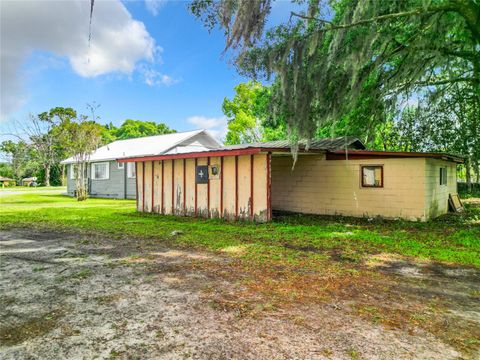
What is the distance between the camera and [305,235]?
777 cm

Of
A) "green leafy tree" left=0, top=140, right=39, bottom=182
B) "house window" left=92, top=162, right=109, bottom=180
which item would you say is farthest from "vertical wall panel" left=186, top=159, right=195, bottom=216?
"green leafy tree" left=0, top=140, right=39, bottom=182

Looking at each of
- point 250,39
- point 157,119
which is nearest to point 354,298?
point 250,39

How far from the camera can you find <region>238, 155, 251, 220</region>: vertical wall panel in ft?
33.3

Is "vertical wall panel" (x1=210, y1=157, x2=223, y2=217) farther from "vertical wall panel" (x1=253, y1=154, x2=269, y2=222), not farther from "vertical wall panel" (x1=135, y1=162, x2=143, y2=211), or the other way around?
"vertical wall panel" (x1=135, y1=162, x2=143, y2=211)

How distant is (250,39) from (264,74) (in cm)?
143

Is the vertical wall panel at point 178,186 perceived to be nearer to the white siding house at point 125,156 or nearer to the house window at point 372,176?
the house window at point 372,176

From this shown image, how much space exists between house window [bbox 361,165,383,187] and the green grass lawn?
1.31m

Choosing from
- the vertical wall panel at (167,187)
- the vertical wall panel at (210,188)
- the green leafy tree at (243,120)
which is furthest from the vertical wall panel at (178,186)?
the green leafy tree at (243,120)

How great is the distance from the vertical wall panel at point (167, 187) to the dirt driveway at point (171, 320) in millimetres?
7264

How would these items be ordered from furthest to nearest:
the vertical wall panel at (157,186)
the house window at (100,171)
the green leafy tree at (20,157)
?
the green leafy tree at (20,157) < the house window at (100,171) < the vertical wall panel at (157,186)

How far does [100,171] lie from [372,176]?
17281mm

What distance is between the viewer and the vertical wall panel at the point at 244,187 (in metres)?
10.1

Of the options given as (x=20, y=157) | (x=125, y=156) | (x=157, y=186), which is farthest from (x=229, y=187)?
(x=20, y=157)

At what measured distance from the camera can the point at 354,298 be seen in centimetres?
368
